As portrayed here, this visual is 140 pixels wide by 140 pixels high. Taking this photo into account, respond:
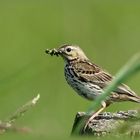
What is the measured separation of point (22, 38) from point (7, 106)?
20.1 ft

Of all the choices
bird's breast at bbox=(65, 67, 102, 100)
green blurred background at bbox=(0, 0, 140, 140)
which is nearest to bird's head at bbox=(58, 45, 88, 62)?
bird's breast at bbox=(65, 67, 102, 100)

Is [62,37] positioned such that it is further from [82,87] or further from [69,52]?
[82,87]

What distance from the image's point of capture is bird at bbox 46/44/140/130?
369 inches

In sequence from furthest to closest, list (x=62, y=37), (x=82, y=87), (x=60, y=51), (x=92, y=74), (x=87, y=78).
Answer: (x=62, y=37) < (x=60, y=51) < (x=92, y=74) < (x=87, y=78) < (x=82, y=87)

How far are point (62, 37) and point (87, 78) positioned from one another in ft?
24.1

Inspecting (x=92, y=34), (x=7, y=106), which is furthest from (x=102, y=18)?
(x=7, y=106)

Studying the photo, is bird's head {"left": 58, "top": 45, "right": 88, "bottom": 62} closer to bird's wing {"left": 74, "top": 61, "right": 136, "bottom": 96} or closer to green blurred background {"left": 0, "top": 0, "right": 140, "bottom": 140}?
bird's wing {"left": 74, "top": 61, "right": 136, "bottom": 96}

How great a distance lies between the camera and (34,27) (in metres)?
18.3

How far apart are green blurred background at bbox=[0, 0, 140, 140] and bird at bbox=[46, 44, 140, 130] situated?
200cm

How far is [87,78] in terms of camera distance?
10.0 m

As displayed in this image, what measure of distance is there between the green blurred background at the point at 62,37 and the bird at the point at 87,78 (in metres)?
2.00

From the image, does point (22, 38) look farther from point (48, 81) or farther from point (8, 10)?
point (48, 81)

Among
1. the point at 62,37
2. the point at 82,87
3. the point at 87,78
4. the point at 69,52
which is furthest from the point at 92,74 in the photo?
the point at 62,37

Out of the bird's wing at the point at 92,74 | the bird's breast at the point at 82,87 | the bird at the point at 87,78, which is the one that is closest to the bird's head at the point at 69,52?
the bird at the point at 87,78
